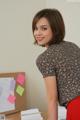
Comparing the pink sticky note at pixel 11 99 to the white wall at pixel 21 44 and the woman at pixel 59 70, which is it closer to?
the white wall at pixel 21 44

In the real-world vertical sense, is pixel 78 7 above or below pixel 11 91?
above

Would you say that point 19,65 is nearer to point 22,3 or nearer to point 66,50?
point 22,3

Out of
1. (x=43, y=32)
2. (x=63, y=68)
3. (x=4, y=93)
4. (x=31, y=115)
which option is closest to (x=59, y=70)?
(x=63, y=68)

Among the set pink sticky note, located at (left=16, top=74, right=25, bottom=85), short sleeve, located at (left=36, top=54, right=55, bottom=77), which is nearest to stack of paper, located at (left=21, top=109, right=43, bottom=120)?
pink sticky note, located at (left=16, top=74, right=25, bottom=85)

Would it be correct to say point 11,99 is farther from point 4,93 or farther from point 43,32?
point 43,32

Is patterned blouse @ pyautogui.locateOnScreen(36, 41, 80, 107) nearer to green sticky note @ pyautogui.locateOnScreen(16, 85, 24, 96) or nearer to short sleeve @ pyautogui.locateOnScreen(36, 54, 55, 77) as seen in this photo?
short sleeve @ pyautogui.locateOnScreen(36, 54, 55, 77)

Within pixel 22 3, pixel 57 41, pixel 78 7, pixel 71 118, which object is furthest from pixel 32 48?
pixel 71 118

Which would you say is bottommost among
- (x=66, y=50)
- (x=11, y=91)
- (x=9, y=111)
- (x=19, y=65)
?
(x=9, y=111)

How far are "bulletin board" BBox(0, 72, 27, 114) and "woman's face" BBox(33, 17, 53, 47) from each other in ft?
2.41

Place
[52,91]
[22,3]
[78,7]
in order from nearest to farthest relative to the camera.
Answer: [52,91], [78,7], [22,3]

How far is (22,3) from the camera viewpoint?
6.95ft

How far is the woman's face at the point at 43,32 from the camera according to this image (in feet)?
4.28

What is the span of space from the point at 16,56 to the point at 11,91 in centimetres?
30

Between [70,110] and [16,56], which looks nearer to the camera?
[70,110]
